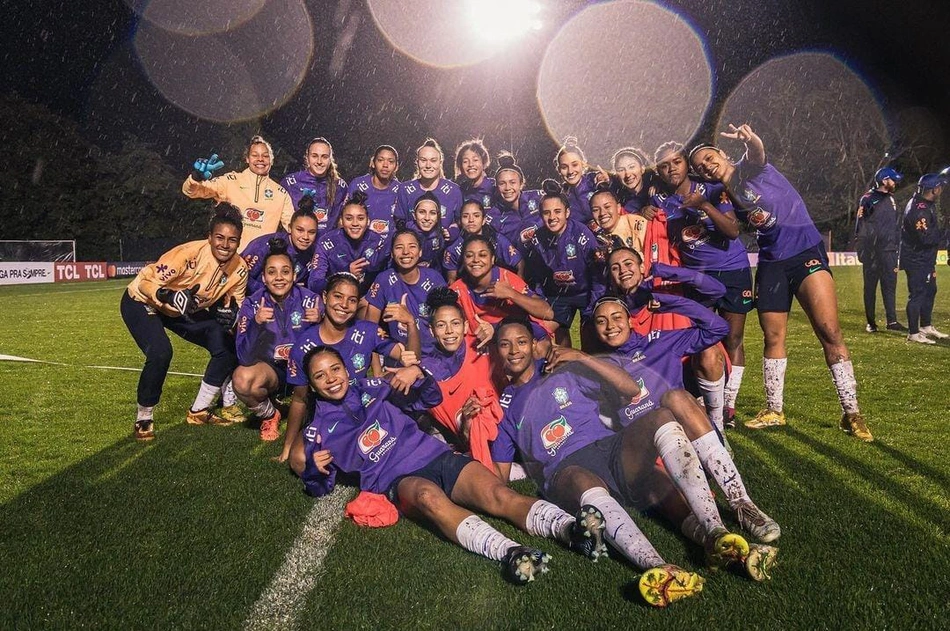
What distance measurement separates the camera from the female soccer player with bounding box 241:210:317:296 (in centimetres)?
545

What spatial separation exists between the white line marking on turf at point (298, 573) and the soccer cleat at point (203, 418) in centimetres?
230

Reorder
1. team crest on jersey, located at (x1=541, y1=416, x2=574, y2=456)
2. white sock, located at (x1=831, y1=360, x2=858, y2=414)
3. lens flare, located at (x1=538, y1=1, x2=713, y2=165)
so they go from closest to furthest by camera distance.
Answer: team crest on jersey, located at (x1=541, y1=416, x2=574, y2=456), white sock, located at (x1=831, y1=360, x2=858, y2=414), lens flare, located at (x1=538, y1=1, x2=713, y2=165)

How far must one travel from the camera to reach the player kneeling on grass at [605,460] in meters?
2.70

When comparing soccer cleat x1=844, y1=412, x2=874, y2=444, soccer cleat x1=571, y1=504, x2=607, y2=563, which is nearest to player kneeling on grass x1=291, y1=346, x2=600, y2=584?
soccer cleat x1=571, y1=504, x2=607, y2=563

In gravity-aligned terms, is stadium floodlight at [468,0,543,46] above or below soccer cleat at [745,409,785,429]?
above

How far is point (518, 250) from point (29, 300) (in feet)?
58.2

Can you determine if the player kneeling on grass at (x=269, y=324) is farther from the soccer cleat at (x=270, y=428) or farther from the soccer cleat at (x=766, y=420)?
the soccer cleat at (x=766, y=420)

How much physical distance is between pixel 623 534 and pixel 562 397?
103 centimetres

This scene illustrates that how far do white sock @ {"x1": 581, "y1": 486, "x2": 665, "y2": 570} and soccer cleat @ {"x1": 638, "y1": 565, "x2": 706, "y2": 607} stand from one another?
14 centimetres

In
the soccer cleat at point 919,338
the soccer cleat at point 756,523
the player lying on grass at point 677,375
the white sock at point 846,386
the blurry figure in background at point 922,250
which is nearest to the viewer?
the soccer cleat at point 756,523

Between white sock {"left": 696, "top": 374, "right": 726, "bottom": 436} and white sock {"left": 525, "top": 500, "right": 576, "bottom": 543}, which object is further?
white sock {"left": 696, "top": 374, "right": 726, "bottom": 436}

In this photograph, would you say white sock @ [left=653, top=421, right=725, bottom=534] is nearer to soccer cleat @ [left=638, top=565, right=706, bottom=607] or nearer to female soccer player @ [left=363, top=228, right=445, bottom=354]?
soccer cleat @ [left=638, top=565, right=706, bottom=607]

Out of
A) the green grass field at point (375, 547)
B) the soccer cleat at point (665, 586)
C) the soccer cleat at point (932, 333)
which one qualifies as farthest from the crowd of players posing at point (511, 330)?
the soccer cleat at point (932, 333)

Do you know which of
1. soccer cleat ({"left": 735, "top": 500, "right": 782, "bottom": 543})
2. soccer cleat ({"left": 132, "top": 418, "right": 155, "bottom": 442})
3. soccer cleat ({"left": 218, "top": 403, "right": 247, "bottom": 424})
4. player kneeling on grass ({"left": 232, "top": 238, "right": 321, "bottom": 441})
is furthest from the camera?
soccer cleat ({"left": 218, "top": 403, "right": 247, "bottom": 424})
